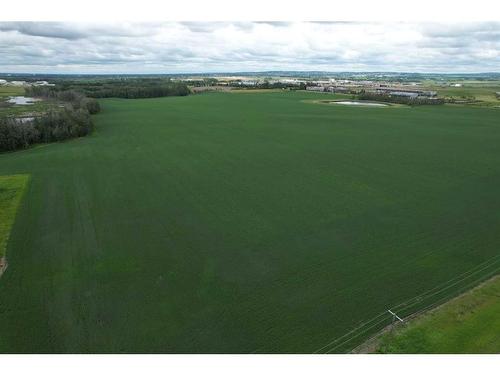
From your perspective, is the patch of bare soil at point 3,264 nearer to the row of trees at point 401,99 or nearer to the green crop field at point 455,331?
the green crop field at point 455,331

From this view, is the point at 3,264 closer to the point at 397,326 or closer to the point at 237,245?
the point at 237,245

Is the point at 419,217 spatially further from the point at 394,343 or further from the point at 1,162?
the point at 1,162

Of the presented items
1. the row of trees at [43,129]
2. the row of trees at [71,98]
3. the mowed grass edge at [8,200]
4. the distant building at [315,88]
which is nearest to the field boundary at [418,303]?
the mowed grass edge at [8,200]

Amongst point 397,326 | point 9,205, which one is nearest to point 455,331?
point 397,326

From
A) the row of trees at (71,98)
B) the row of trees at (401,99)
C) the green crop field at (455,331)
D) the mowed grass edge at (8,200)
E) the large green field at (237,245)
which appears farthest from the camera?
the row of trees at (401,99)

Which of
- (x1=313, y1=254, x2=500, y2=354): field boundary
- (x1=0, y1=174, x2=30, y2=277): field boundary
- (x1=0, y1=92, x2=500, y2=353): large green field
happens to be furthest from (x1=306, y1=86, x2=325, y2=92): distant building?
(x1=313, y1=254, x2=500, y2=354): field boundary

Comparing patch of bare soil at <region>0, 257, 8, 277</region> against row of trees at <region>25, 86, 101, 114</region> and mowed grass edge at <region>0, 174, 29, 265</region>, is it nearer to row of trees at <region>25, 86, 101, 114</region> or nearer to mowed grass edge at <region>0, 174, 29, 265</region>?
mowed grass edge at <region>0, 174, 29, 265</region>
